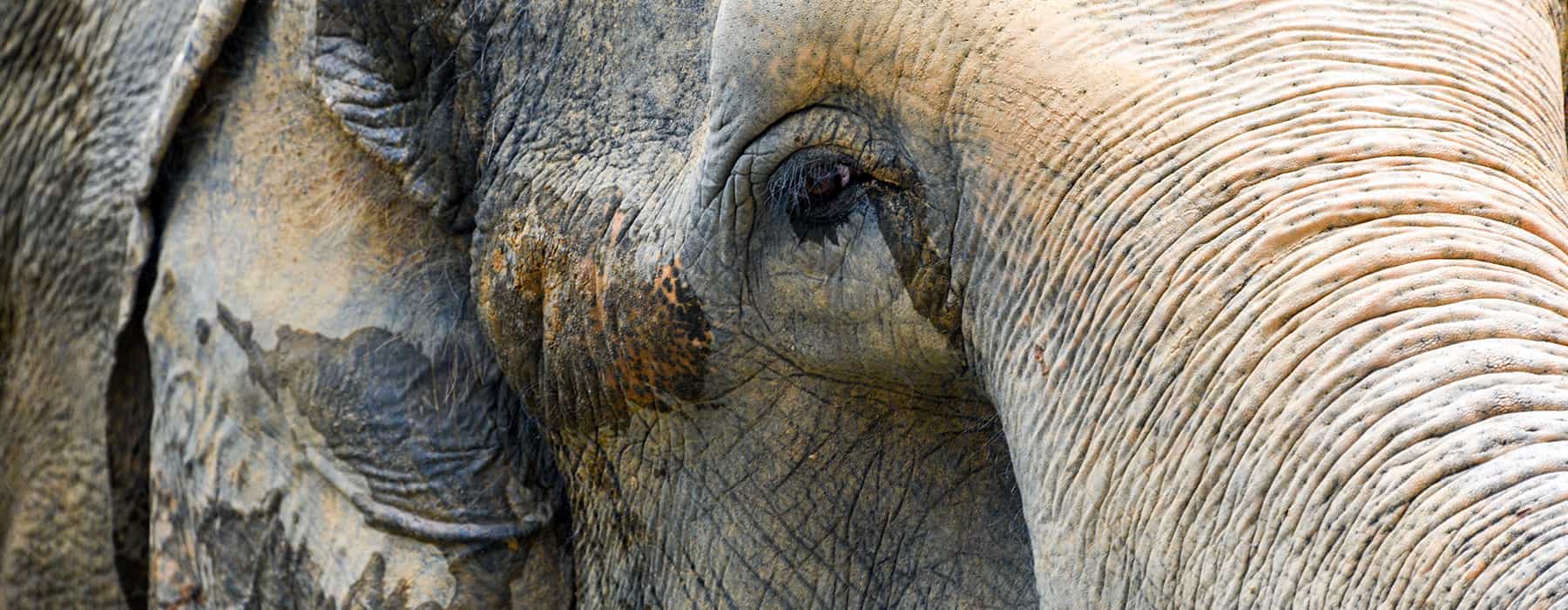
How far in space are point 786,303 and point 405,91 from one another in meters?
0.52

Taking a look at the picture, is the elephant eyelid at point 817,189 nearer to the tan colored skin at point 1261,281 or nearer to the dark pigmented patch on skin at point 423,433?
the tan colored skin at point 1261,281

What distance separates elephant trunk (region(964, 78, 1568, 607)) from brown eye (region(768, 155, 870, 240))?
0.15 meters

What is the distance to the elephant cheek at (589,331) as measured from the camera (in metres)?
1.58

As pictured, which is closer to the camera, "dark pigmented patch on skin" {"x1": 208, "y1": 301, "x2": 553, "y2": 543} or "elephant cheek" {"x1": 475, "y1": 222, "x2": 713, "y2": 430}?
"elephant cheek" {"x1": 475, "y1": 222, "x2": 713, "y2": 430}

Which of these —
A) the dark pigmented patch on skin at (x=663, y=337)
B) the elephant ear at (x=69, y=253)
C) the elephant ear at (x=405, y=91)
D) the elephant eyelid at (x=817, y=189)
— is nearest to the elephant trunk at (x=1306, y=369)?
the elephant eyelid at (x=817, y=189)

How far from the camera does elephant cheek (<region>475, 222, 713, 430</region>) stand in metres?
1.58

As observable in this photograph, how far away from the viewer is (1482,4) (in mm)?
1277

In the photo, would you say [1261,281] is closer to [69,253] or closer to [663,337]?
[663,337]

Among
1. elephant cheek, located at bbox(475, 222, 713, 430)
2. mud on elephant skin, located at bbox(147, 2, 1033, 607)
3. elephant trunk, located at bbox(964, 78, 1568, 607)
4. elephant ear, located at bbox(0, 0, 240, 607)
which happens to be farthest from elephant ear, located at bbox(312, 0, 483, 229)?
elephant trunk, located at bbox(964, 78, 1568, 607)

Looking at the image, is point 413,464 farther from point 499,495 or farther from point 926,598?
point 926,598

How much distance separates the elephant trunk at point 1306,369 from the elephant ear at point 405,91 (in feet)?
2.22

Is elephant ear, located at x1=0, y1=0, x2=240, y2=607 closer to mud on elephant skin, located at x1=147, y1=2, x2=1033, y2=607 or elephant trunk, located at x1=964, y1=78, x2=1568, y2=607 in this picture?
mud on elephant skin, located at x1=147, y1=2, x2=1033, y2=607

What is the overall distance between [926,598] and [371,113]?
69 centimetres

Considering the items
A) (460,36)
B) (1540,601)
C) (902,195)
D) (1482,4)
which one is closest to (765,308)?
(902,195)
